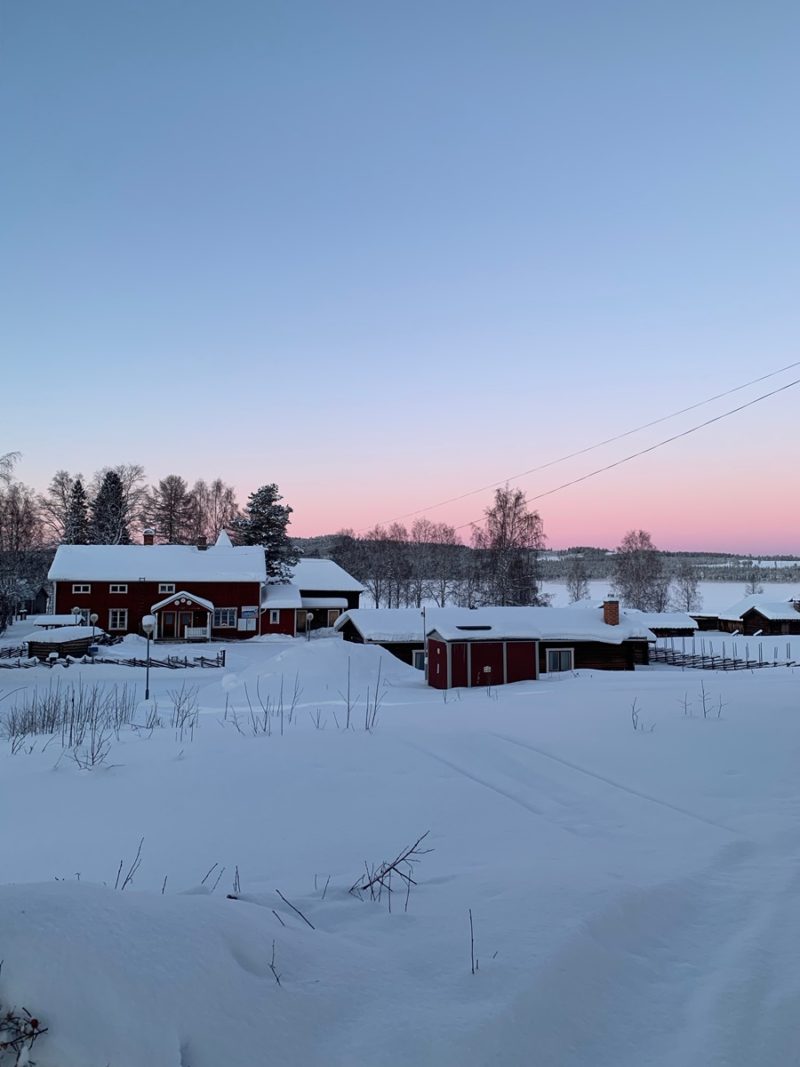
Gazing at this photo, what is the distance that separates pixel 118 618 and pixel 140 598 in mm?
1906

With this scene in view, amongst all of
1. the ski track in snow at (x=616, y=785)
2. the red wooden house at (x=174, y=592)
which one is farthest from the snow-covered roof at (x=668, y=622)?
the ski track in snow at (x=616, y=785)

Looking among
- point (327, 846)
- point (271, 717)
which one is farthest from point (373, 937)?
point (271, 717)

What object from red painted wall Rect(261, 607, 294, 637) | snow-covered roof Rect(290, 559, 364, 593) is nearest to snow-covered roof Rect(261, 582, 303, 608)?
red painted wall Rect(261, 607, 294, 637)

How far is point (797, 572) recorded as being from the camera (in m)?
115

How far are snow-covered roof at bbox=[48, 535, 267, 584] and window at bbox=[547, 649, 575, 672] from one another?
751 inches

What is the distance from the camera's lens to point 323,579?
166 ft

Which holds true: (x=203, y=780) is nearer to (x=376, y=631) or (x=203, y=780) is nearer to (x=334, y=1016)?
(x=334, y=1016)

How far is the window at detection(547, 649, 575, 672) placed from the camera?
31.7 m

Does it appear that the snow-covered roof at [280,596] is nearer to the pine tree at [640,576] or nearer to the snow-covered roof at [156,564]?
the snow-covered roof at [156,564]

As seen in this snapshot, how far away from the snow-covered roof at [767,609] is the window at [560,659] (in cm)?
3073

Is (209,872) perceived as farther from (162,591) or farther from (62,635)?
(162,591)

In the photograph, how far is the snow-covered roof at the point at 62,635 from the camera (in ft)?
101

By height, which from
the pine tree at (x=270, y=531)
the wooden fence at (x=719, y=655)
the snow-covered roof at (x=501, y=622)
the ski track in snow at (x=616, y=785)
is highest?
the pine tree at (x=270, y=531)

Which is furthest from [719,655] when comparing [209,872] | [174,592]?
[209,872]
